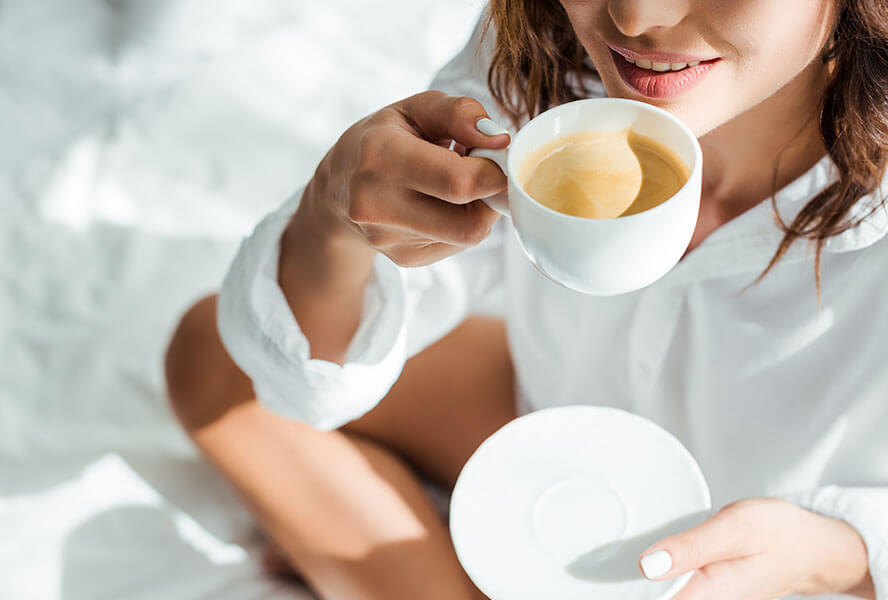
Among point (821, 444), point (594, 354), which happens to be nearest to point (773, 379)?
point (821, 444)

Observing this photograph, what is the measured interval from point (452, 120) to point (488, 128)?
0.15 feet

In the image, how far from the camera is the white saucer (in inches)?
30.2

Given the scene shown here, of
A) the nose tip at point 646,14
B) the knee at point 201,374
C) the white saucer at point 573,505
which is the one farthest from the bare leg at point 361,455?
the nose tip at point 646,14

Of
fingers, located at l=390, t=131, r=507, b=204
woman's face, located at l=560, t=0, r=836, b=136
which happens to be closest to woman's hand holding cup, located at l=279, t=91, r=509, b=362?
fingers, located at l=390, t=131, r=507, b=204

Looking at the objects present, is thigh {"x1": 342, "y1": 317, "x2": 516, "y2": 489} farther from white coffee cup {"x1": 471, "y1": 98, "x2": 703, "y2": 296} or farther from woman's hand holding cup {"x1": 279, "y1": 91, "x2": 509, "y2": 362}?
white coffee cup {"x1": 471, "y1": 98, "x2": 703, "y2": 296}

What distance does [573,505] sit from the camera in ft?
2.65

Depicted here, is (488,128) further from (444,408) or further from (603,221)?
(444,408)

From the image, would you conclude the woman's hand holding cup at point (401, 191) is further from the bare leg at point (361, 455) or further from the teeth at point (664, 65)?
the bare leg at point (361, 455)

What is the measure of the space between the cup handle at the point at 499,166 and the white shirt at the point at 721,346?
0.94ft

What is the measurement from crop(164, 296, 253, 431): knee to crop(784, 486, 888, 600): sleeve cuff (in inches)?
23.4

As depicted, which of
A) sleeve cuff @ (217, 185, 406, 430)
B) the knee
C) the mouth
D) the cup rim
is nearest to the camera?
the cup rim

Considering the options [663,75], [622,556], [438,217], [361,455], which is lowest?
[361,455]

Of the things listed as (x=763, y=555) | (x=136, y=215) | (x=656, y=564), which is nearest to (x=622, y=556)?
(x=656, y=564)

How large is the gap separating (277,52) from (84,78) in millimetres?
337
